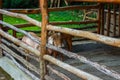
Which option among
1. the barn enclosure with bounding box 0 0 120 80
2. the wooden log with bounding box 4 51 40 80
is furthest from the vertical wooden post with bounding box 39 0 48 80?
the wooden log with bounding box 4 51 40 80

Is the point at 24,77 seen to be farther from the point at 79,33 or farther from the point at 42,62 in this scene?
the point at 79,33

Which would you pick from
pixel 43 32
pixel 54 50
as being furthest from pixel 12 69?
pixel 43 32

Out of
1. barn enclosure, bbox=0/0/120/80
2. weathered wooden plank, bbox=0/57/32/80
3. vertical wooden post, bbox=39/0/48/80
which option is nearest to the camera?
barn enclosure, bbox=0/0/120/80

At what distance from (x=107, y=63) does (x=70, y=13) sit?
12.8 metres

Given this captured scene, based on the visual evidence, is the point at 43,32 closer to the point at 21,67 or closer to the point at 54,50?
the point at 54,50

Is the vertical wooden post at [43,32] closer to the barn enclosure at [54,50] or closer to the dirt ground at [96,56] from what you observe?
the barn enclosure at [54,50]

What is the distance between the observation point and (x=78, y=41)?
30.6 feet

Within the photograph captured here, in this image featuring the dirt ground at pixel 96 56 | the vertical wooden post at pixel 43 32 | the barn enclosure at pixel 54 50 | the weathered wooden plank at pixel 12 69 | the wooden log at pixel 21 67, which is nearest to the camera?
the barn enclosure at pixel 54 50

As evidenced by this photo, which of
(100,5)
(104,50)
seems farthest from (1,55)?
(100,5)

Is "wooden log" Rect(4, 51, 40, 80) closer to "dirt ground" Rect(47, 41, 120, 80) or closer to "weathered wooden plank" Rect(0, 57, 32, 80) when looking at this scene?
"weathered wooden plank" Rect(0, 57, 32, 80)

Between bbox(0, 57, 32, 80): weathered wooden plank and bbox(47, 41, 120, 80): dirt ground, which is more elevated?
bbox(47, 41, 120, 80): dirt ground

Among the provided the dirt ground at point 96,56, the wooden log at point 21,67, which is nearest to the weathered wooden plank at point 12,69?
the wooden log at point 21,67

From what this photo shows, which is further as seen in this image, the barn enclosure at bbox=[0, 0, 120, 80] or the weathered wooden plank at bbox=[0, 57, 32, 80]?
the weathered wooden plank at bbox=[0, 57, 32, 80]

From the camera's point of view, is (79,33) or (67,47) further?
(67,47)
